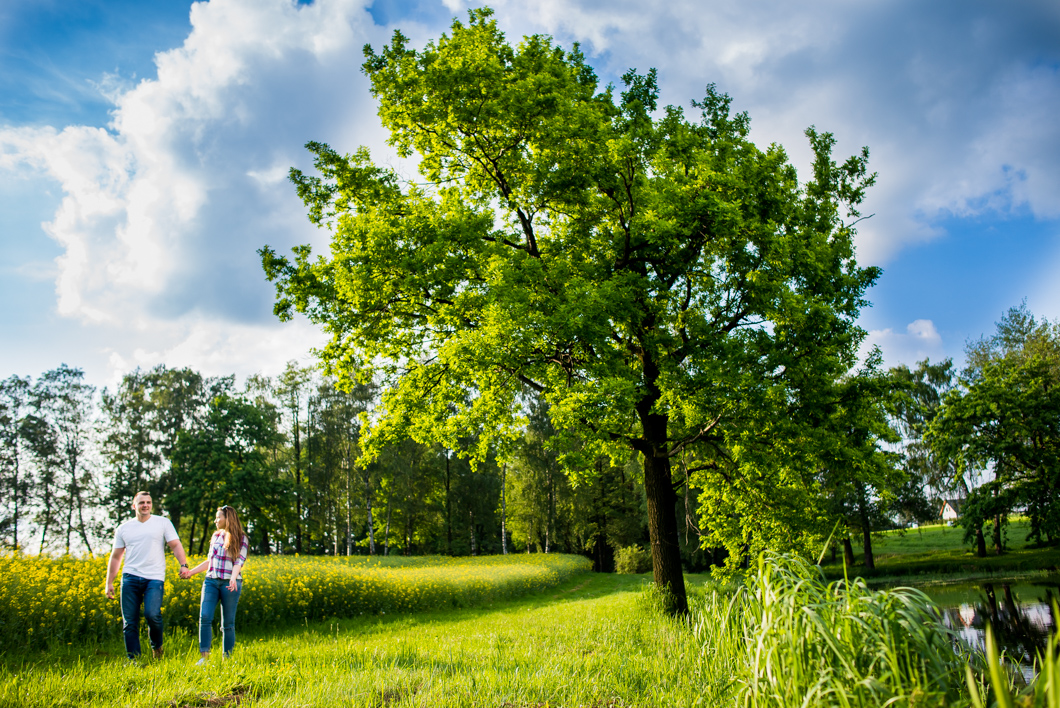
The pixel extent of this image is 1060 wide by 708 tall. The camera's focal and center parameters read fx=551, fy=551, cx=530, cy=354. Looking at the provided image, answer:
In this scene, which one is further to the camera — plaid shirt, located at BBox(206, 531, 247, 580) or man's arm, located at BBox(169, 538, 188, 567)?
plaid shirt, located at BBox(206, 531, 247, 580)

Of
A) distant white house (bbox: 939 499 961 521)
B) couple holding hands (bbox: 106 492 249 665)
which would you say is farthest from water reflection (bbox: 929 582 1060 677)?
distant white house (bbox: 939 499 961 521)

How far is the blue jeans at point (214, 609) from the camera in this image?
6.55 meters

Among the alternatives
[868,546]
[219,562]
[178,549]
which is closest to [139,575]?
[178,549]

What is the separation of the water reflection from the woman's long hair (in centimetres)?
1189

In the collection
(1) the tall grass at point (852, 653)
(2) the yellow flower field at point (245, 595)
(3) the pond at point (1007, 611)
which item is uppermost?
(1) the tall grass at point (852, 653)

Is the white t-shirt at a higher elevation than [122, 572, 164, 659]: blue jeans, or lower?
higher

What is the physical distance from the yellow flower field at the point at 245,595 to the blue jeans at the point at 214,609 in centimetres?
321

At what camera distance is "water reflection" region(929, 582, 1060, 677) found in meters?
11.4

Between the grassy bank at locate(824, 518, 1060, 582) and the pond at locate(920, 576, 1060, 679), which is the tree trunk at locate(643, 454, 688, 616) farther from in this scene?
the grassy bank at locate(824, 518, 1060, 582)

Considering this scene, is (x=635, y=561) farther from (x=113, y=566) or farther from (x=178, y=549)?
(x=113, y=566)

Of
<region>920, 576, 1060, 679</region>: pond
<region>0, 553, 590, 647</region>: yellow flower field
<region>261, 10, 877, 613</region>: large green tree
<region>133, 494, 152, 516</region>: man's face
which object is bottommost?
<region>920, 576, 1060, 679</region>: pond

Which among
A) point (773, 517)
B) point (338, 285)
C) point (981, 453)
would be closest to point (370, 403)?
point (338, 285)

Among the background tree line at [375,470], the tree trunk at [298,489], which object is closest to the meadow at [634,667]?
the background tree line at [375,470]

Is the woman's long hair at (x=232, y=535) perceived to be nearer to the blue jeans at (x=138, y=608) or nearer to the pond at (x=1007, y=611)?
the blue jeans at (x=138, y=608)
